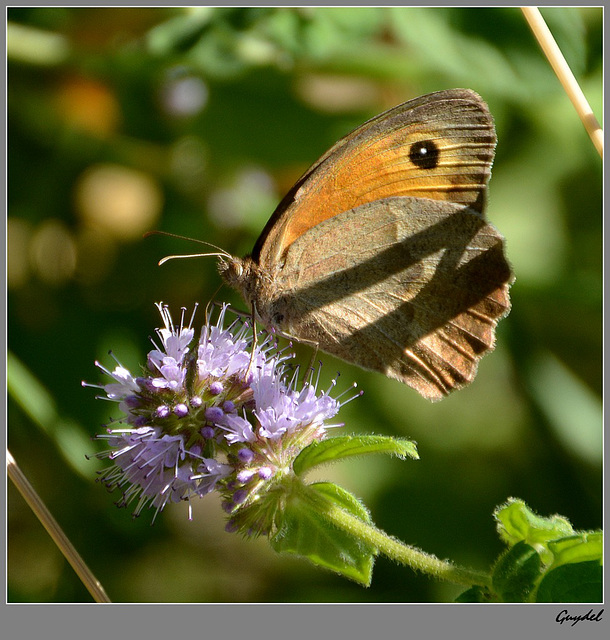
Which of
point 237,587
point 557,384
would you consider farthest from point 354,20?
point 237,587

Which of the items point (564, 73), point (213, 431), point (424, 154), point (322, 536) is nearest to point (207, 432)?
point (213, 431)

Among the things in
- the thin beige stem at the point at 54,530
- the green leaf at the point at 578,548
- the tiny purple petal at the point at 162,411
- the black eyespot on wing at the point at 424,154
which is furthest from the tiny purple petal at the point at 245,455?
the black eyespot on wing at the point at 424,154

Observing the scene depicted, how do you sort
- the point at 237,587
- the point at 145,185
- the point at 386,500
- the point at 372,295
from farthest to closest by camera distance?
the point at 145,185
the point at 386,500
the point at 237,587
the point at 372,295

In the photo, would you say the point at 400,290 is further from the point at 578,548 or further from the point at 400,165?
the point at 578,548

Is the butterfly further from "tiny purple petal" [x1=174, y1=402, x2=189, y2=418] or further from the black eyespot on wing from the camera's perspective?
"tiny purple petal" [x1=174, y1=402, x2=189, y2=418]

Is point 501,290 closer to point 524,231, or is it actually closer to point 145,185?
point 524,231

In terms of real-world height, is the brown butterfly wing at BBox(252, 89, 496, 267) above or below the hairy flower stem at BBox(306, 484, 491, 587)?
above

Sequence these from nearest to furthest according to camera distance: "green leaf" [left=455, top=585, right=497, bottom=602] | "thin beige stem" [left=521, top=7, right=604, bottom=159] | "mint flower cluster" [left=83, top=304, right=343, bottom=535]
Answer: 1. "green leaf" [left=455, top=585, right=497, bottom=602]
2. "mint flower cluster" [left=83, top=304, right=343, bottom=535]
3. "thin beige stem" [left=521, top=7, right=604, bottom=159]

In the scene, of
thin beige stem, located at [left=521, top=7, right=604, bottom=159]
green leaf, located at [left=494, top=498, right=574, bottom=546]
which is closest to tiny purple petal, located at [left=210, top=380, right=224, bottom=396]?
green leaf, located at [left=494, top=498, right=574, bottom=546]

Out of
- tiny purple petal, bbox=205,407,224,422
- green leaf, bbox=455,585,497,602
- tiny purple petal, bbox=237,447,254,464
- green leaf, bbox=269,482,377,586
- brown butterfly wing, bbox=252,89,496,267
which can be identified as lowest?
green leaf, bbox=455,585,497,602
